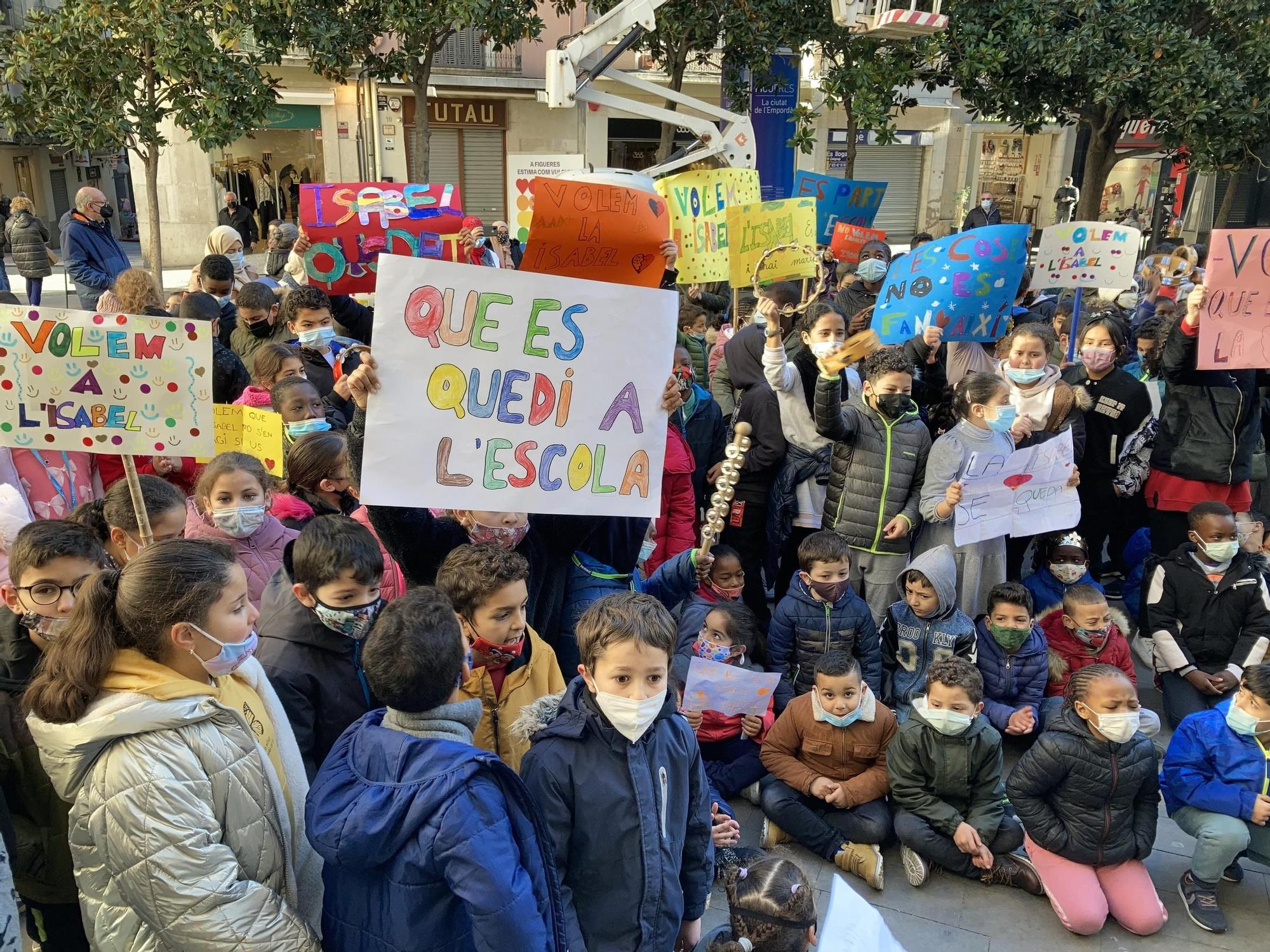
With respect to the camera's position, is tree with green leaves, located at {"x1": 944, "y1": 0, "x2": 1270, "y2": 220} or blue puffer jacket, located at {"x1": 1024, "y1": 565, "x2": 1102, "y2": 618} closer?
blue puffer jacket, located at {"x1": 1024, "y1": 565, "x2": 1102, "y2": 618}

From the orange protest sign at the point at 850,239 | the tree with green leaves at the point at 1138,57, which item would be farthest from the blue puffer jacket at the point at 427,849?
the tree with green leaves at the point at 1138,57

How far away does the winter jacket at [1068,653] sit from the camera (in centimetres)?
496

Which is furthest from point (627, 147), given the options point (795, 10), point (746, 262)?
point (746, 262)

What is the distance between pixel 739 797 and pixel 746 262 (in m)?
4.06

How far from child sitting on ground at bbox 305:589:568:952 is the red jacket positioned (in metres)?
2.76

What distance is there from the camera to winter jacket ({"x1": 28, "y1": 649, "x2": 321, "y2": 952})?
82.9 inches

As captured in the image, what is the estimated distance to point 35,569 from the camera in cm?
285

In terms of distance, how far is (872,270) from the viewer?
27.1 ft

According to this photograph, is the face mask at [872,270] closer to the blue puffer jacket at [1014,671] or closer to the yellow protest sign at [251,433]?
the blue puffer jacket at [1014,671]

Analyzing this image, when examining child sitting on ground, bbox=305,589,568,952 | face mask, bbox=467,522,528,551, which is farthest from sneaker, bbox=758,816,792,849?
child sitting on ground, bbox=305,589,568,952

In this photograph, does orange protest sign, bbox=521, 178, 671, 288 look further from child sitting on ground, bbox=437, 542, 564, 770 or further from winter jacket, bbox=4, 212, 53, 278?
winter jacket, bbox=4, 212, 53, 278

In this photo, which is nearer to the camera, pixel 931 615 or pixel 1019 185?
pixel 931 615

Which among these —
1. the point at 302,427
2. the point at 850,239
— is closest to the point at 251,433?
the point at 302,427

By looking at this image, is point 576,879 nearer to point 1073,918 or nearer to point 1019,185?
point 1073,918
